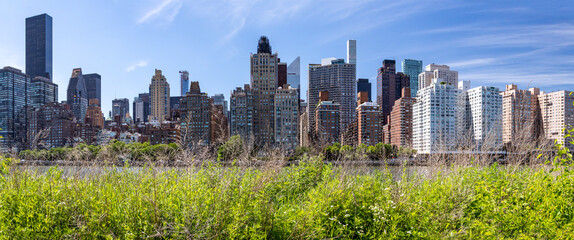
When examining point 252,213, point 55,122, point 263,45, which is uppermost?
point 263,45

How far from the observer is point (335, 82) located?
17812cm

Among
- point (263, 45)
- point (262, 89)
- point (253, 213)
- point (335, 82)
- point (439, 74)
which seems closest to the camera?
point (253, 213)

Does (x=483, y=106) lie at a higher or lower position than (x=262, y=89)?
lower

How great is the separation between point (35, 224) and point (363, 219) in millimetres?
4759

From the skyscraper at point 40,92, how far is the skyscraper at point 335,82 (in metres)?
129

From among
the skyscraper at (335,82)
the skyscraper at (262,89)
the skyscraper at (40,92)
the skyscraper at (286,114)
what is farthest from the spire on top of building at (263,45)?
the skyscraper at (40,92)

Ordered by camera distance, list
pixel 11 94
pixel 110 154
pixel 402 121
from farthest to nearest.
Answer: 1. pixel 11 94
2. pixel 402 121
3. pixel 110 154

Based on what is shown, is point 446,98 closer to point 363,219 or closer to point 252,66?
point 252,66

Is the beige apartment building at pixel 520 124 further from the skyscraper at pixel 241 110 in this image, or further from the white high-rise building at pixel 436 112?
the skyscraper at pixel 241 110

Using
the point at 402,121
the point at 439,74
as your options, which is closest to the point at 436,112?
the point at 402,121


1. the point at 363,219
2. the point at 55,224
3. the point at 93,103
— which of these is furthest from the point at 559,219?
the point at 93,103

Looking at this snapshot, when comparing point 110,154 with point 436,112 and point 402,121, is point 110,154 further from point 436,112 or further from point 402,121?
point 402,121

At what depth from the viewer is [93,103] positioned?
600ft

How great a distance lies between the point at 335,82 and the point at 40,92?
14572cm
